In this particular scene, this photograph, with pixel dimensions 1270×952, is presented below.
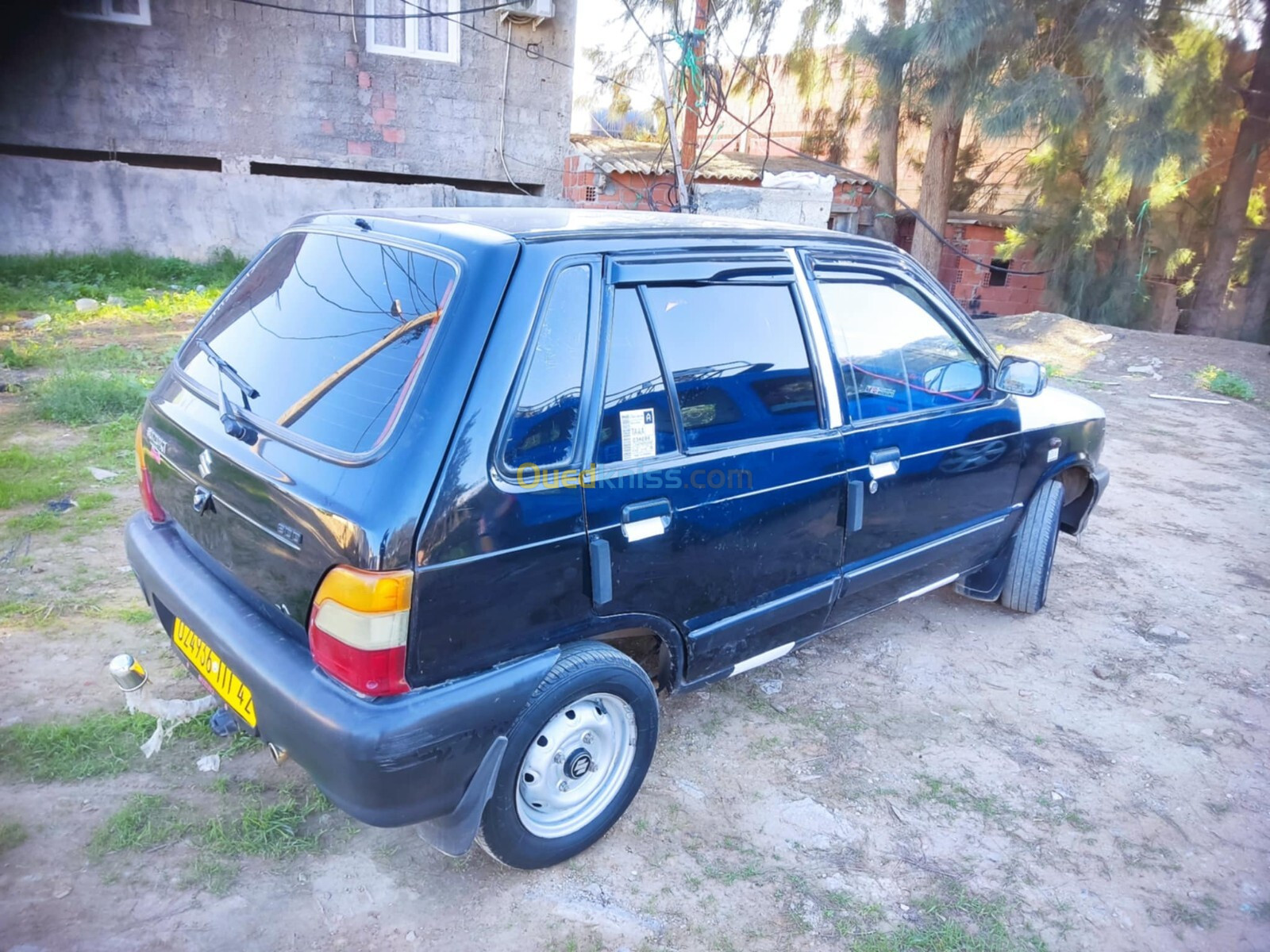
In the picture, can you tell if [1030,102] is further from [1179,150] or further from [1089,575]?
[1089,575]

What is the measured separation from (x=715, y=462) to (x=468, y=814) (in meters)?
1.18

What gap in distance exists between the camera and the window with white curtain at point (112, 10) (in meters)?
10.5

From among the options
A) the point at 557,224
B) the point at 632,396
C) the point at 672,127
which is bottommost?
the point at 632,396

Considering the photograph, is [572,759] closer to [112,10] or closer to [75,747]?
[75,747]

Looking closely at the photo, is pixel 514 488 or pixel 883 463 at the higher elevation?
pixel 514 488

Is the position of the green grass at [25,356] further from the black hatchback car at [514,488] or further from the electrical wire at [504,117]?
the electrical wire at [504,117]

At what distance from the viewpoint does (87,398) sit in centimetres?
576

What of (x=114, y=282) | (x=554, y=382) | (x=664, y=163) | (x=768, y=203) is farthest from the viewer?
(x=664, y=163)

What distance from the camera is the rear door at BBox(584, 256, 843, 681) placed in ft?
7.43

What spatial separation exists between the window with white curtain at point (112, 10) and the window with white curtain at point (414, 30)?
2.82m

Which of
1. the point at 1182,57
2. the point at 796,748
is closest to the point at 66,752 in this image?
the point at 796,748

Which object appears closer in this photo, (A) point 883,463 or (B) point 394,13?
(A) point 883,463

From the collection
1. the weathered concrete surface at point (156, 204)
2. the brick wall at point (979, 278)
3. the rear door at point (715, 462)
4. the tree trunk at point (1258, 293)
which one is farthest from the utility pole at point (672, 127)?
the tree trunk at point (1258, 293)

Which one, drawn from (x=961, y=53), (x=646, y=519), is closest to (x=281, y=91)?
(x=961, y=53)
